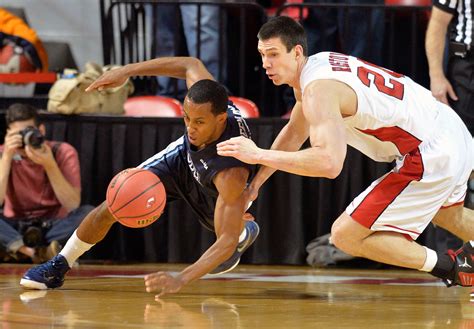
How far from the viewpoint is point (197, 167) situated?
16.9 ft

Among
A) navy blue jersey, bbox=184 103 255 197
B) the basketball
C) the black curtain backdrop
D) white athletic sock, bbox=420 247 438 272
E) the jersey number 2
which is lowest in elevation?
the black curtain backdrop

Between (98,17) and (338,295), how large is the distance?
15.0 ft

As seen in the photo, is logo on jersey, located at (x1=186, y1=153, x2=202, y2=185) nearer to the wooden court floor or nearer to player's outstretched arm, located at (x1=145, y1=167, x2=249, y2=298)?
player's outstretched arm, located at (x1=145, y1=167, x2=249, y2=298)

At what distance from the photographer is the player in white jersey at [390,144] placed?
15.0 feet

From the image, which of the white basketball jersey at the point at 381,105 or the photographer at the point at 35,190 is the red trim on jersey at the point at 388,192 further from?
the photographer at the point at 35,190

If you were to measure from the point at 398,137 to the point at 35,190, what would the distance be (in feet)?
10.9

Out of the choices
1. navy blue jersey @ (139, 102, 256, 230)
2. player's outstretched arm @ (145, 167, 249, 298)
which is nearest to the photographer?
navy blue jersey @ (139, 102, 256, 230)

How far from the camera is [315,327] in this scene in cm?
387

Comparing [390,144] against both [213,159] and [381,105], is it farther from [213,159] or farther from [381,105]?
[213,159]

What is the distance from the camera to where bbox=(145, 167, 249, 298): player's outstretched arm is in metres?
4.55

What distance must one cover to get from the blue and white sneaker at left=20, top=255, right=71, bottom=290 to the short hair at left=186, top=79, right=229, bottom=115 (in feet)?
3.56

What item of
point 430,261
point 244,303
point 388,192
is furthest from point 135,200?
point 430,261

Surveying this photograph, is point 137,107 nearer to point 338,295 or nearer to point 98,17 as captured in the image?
point 98,17

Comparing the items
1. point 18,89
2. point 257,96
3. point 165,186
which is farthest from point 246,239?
point 18,89
